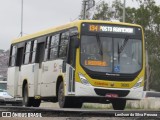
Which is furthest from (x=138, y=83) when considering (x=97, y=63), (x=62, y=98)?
(x=62, y=98)

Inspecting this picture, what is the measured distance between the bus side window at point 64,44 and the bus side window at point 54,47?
49 centimetres

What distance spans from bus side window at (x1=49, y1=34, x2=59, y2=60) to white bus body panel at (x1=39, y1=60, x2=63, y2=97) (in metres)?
0.24

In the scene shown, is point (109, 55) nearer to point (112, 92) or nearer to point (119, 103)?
point (112, 92)

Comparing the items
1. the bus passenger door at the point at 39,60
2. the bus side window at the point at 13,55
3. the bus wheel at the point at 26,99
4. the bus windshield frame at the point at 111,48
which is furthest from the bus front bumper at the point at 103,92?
the bus side window at the point at 13,55

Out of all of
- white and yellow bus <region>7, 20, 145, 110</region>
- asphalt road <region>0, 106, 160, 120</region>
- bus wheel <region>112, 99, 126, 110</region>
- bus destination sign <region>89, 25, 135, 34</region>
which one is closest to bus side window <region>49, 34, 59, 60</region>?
white and yellow bus <region>7, 20, 145, 110</region>

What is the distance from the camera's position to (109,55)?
20016mm

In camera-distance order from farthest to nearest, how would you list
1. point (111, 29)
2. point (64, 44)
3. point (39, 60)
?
point (39, 60)
point (64, 44)
point (111, 29)

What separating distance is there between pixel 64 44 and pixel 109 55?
195 cm

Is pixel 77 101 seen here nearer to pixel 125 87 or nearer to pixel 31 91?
pixel 125 87

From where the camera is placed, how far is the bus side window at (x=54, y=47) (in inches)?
864

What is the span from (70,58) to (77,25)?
1.19 m

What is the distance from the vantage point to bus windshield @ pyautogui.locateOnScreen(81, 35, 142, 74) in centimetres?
1994

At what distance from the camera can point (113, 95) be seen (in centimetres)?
2019

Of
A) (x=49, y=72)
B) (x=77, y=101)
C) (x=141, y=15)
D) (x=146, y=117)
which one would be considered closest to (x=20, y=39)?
(x=49, y=72)
